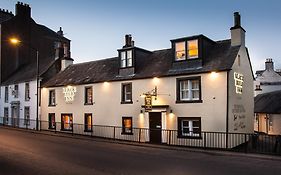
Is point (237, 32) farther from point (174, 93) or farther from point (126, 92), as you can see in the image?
point (126, 92)

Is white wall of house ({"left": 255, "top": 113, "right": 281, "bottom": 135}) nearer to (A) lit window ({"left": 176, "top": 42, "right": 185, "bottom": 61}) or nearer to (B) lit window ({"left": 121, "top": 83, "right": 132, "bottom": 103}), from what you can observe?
(A) lit window ({"left": 176, "top": 42, "right": 185, "bottom": 61})

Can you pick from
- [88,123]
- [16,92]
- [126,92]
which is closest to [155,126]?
[126,92]

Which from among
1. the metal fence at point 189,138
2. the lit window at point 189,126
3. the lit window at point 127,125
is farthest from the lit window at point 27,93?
the lit window at point 189,126

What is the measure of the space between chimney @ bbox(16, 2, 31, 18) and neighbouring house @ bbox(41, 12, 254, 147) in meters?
21.4

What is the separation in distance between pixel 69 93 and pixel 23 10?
21.6m

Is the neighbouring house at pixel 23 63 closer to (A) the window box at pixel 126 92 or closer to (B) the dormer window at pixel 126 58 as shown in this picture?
(A) the window box at pixel 126 92

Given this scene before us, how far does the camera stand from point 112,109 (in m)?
25.8

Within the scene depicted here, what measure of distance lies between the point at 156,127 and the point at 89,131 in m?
7.80

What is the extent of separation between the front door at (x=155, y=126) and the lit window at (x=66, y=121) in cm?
1044

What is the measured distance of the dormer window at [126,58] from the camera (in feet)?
83.3

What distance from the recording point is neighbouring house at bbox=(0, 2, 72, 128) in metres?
35.0

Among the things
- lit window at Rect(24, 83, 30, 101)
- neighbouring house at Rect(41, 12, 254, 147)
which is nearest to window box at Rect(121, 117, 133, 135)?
neighbouring house at Rect(41, 12, 254, 147)

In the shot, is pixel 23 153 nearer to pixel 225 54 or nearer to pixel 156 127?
pixel 156 127

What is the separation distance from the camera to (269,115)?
31.5 metres
